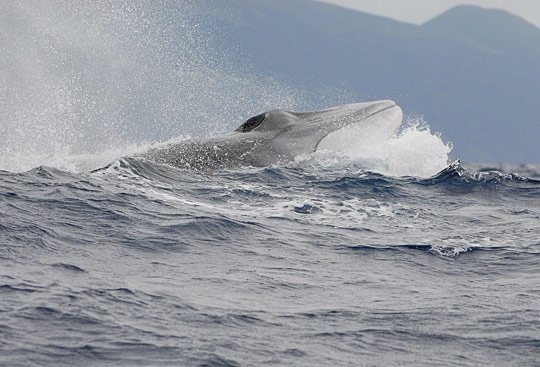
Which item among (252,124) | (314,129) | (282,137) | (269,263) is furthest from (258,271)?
(252,124)

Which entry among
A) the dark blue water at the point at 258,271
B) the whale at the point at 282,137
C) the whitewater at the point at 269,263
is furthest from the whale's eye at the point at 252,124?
the dark blue water at the point at 258,271

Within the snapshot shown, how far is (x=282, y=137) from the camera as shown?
24.3 meters

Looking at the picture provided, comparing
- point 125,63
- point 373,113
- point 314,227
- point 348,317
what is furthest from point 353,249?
point 125,63

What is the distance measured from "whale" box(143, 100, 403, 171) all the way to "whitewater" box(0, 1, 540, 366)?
1.21ft

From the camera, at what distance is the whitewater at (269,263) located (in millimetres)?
10422

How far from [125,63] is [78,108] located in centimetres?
1528

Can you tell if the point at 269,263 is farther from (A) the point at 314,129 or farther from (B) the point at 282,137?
(A) the point at 314,129

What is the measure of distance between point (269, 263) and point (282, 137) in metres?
9.96

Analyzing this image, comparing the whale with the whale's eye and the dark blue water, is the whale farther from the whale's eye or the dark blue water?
the dark blue water

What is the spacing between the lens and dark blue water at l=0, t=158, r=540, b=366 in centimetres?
1038

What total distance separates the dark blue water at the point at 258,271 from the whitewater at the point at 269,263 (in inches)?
1.4

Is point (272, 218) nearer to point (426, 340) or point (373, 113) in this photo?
point (426, 340)

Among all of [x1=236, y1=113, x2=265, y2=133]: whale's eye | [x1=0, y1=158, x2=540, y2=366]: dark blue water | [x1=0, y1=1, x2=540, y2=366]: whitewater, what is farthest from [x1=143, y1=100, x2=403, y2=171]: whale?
[x1=0, y1=158, x2=540, y2=366]: dark blue water

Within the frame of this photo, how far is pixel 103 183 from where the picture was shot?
19562 millimetres
